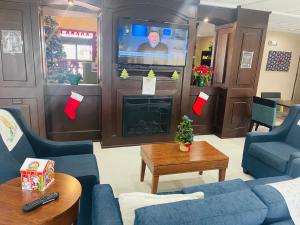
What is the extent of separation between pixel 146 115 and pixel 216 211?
9.61 feet

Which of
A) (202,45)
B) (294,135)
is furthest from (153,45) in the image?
(202,45)

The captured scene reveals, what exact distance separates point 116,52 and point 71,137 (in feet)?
5.34

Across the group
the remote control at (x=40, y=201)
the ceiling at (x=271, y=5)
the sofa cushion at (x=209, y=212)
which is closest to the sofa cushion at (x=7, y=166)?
the remote control at (x=40, y=201)

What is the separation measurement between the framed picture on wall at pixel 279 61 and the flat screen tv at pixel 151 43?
4121 mm

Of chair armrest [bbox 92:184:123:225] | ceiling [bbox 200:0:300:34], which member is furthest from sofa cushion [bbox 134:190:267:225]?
ceiling [bbox 200:0:300:34]

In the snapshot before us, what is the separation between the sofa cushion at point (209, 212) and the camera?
3.25ft

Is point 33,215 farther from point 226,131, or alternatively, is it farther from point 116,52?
point 226,131

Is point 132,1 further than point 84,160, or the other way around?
point 132,1

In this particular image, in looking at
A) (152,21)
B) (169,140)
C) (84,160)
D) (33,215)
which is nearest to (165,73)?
(152,21)

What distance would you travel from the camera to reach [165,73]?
155 inches

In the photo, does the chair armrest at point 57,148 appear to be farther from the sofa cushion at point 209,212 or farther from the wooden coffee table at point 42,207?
the sofa cushion at point 209,212

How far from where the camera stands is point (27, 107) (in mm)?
3326

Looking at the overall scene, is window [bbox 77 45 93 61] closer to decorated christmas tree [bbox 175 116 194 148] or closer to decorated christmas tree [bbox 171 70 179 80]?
decorated christmas tree [bbox 171 70 179 80]

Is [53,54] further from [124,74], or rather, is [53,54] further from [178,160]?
[178,160]
